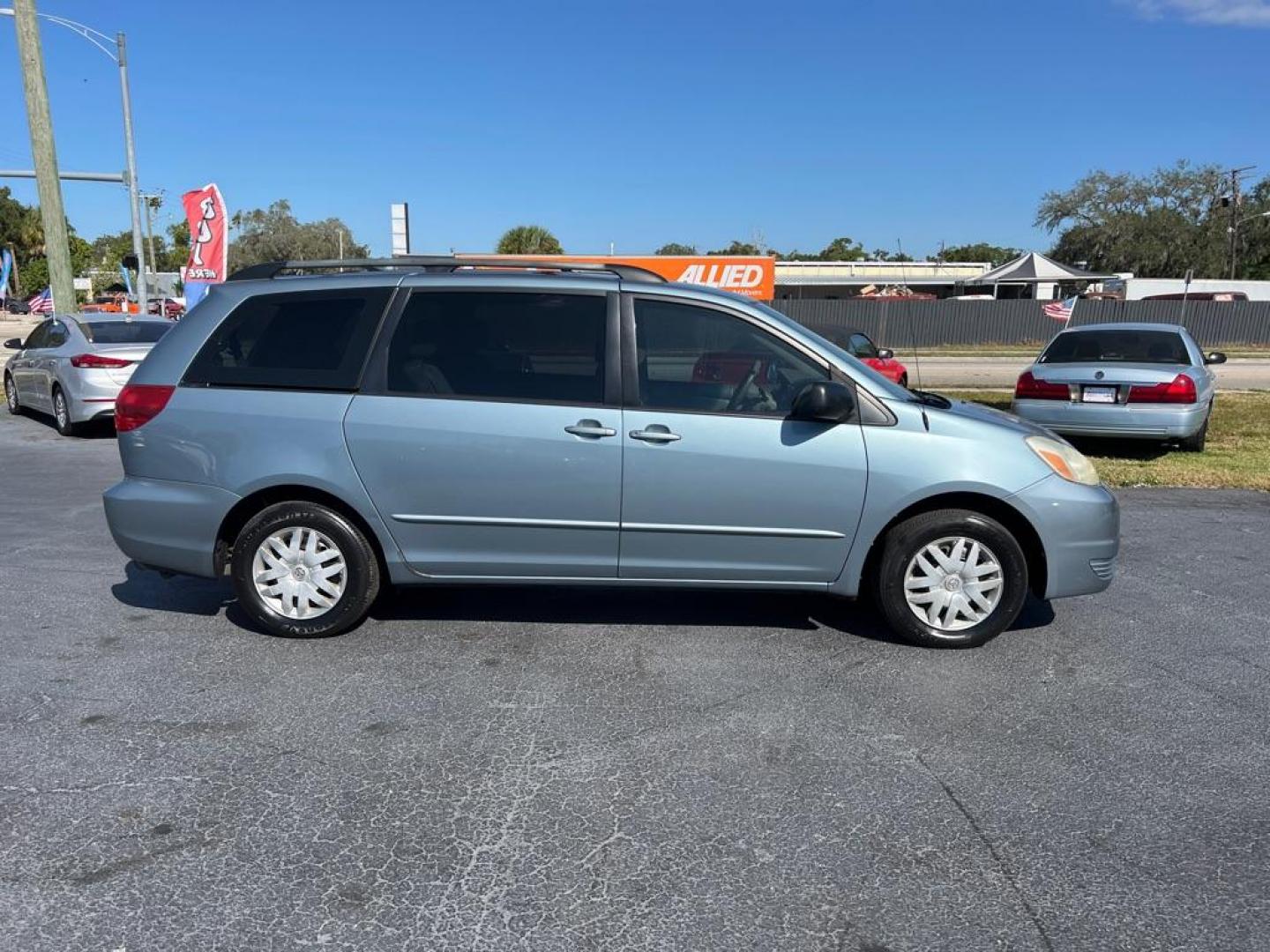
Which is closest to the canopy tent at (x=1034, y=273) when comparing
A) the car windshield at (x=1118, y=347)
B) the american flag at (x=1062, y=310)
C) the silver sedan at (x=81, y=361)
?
the american flag at (x=1062, y=310)

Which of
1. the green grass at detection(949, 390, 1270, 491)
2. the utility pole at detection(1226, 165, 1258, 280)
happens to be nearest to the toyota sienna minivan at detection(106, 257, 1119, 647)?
the green grass at detection(949, 390, 1270, 491)

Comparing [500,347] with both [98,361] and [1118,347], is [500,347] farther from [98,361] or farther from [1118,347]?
[98,361]

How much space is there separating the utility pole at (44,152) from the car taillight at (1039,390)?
47.7 feet

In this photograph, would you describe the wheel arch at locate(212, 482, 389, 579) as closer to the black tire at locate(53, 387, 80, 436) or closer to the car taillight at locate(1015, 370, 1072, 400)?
the car taillight at locate(1015, 370, 1072, 400)

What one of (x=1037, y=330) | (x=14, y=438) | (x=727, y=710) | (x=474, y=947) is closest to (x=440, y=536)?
(x=727, y=710)

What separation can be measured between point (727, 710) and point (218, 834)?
77.7 inches

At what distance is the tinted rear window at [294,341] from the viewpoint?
4785 millimetres

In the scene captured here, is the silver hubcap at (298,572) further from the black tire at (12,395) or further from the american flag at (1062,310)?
the american flag at (1062,310)

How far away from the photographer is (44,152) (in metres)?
16.0

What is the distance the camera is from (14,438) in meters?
12.0

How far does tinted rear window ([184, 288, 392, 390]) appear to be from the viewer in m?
4.79

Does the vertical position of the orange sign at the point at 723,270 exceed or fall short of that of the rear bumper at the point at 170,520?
it exceeds it

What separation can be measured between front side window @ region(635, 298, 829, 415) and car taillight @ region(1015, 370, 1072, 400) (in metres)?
6.40

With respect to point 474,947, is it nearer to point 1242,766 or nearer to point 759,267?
point 1242,766
